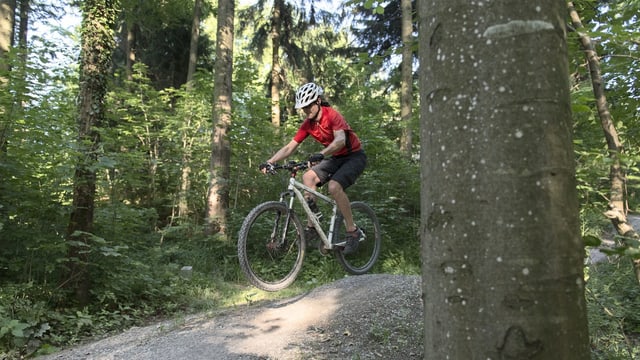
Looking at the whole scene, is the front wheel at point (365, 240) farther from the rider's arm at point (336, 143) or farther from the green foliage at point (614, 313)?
the green foliage at point (614, 313)

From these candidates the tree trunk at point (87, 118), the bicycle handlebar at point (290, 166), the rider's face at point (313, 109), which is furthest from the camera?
the tree trunk at point (87, 118)

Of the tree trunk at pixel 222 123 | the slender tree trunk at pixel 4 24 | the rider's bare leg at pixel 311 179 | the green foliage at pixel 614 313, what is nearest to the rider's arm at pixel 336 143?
the rider's bare leg at pixel 311 179

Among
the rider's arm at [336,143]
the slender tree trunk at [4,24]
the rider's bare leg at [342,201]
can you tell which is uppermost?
the slender tree trunk at [4,24]

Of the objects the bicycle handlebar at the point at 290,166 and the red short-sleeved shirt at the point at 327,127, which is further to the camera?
the red short-sleeved shirt at the point at 327,127

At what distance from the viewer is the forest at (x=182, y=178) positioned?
3342 millimetres

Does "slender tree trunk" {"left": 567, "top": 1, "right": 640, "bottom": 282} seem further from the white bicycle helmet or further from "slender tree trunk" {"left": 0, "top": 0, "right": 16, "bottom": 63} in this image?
"slender tree trunk" {"left": 0, "top": 0, "right": 16, "bottom": 63}

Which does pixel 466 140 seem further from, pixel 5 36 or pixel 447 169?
pixel 5 36

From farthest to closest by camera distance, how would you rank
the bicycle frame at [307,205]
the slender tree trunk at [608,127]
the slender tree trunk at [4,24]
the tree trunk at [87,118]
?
the slender tree trunk at [4,24], the tree trunk at [87,118], the bicycle frame at [307,205], the slender tree trunk at [608,127]

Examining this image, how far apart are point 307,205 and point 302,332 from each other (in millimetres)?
1766

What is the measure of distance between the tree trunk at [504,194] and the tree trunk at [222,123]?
8.22 m

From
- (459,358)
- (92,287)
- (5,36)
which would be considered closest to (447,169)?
(459,358)

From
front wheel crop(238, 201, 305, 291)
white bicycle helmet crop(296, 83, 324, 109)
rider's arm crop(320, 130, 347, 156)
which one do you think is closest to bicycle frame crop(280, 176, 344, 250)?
front wheel crop(238, 201, 305, 291)

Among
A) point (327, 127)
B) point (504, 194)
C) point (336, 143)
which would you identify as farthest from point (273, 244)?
point (504, 194)

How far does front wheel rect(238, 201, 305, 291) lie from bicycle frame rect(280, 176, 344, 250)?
17cm
